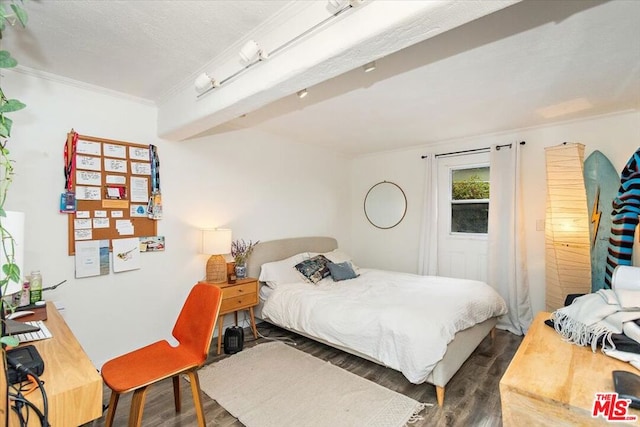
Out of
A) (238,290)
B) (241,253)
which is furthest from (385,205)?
(238,290)

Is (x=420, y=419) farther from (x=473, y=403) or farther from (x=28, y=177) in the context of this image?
(x=28, y=177)

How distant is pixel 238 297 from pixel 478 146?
3559 mm

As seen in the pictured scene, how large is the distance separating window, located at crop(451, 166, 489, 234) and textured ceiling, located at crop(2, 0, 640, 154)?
3.08 feet

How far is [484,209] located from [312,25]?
3485 mm

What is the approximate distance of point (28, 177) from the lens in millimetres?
2242

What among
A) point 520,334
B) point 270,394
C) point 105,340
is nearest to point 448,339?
point 270,394

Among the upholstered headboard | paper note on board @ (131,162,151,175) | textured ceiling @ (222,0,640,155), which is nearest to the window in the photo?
textured ceiling @ (222,0,640,155)

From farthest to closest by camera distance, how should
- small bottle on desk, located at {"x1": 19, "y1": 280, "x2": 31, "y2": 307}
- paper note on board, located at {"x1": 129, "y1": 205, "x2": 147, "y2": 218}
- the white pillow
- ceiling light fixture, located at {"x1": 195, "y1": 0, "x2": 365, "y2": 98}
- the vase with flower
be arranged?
the white pillow → the vase with flower → paper note on board, located at {"x1": 129, "y1": 205, "x2": 147, "y2": 218} → small bottle on desk, located at {"x1": 19, "y1": 280, "x2": 31, "y2": 307} → ceiling light fixture, located at {"x1": 195, "y1": 0, "x2": 365, "y2": 98}

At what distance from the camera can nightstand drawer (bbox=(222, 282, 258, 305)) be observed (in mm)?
2988

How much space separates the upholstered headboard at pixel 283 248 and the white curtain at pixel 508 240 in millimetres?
2264

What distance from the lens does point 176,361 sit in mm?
1730

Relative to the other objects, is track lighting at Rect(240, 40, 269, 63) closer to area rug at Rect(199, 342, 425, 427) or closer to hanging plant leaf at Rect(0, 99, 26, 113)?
hanging plant leaf at Rect(0, 99, 26, 113)

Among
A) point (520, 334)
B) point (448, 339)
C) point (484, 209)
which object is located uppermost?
point (484, 209)

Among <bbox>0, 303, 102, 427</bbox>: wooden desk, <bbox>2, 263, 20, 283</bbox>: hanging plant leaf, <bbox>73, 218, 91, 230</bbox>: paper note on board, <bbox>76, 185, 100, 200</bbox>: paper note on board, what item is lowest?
<bbox>0, 303, 102, 427</bbox>: wooden desk
